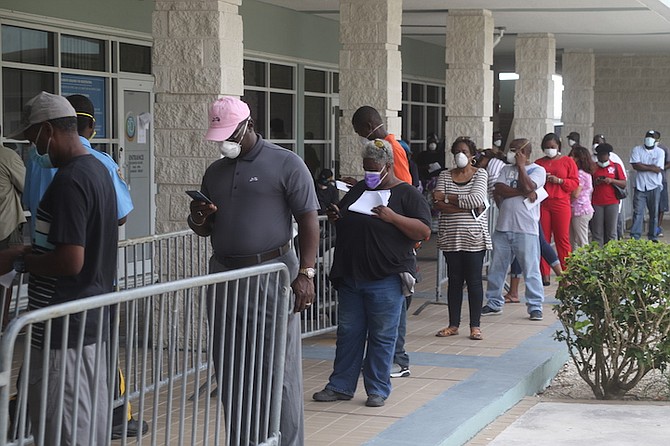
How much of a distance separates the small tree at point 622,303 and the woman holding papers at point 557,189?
15.2 feet

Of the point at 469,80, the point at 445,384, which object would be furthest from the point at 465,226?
the point at 469,80

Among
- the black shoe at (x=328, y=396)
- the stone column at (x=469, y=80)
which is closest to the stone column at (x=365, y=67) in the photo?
the stone column at (x=469, y=80)

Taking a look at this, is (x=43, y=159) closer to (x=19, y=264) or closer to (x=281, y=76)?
(x=19, y=264)

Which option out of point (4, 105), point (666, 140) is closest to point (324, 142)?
point (4, 105)

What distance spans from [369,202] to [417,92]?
17798 mm

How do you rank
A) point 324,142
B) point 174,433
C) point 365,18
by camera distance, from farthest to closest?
point 324,142 < point 365,18 < point 174,433

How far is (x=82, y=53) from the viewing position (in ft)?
42.7

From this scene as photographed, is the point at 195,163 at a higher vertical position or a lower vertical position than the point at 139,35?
lower

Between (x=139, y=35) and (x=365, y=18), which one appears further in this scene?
(x=139, y=35)

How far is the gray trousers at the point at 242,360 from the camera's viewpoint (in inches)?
192

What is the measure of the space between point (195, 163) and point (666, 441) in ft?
14.5

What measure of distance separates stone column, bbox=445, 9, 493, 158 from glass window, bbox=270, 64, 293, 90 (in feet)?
9.49

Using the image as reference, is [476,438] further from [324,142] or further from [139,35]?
[324,142]

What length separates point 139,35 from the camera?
14.0 m
